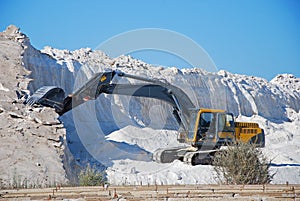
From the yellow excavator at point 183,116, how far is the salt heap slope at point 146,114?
27.9 inches

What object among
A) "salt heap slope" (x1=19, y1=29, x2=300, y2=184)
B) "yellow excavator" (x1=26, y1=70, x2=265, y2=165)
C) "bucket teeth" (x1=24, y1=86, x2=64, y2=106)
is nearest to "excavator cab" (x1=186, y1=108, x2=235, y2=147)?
"yellow excavator" (x1=26, y1=70, x2=265, y2=165)

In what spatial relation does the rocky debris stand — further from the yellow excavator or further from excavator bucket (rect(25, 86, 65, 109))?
the yellow excavator

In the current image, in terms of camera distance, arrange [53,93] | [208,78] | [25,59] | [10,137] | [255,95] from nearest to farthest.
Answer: [10,137] → [53,93] → [25,59] → [208,78] → [255,95]

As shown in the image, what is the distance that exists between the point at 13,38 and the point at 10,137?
10.1 meters

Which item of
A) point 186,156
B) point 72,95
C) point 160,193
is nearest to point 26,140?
point 72,95

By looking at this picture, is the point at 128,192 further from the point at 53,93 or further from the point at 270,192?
the point at 53,93

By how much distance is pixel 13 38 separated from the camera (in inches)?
879

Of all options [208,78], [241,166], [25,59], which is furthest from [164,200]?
[208,78]

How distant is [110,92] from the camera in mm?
15469

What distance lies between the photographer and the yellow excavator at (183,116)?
15.1m

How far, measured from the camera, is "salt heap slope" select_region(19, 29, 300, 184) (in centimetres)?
1498

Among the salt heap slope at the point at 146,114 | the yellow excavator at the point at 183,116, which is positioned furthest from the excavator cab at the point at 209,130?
the salt heap slope at the point at 146,114

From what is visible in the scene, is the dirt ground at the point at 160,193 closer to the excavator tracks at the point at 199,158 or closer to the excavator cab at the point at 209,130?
the excavator tracks at the point at 199,158

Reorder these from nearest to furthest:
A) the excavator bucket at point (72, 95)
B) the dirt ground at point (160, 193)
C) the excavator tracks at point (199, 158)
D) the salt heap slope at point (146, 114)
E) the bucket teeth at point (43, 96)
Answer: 1. the dirt ground at point (160, 193)
2. the excavator tracks at point (199, 158)
3. the salt heap slope at point (146, 114)
4. the excavator bucket at point (72, 95)
5. the bucket teeth at point (43, 96)
